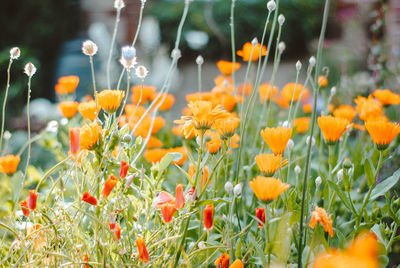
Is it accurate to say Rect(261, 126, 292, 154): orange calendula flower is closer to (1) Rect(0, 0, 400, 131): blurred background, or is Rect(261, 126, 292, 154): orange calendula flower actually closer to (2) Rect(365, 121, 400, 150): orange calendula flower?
(2) Rect(365, 121, 400, 150): orange calendula flower

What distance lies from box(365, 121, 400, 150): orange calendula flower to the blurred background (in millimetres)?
1044

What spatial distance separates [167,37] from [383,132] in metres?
4.02

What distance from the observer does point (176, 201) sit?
24.1 inches

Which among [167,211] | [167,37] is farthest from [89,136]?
[167,37]

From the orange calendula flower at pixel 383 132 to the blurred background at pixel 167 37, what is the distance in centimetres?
104

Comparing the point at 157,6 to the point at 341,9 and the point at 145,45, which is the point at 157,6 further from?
the point at 341,9

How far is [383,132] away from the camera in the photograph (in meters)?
0.73

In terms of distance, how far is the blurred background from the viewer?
2.90 m

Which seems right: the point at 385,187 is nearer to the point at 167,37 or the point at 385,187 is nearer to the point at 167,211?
the point at 167,211

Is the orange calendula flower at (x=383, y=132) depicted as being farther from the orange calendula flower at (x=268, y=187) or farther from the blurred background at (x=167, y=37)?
the blurred background at (x=167, y=37)

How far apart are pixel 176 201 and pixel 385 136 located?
0.38 m

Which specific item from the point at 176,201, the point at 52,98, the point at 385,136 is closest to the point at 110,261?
the point at 176,201

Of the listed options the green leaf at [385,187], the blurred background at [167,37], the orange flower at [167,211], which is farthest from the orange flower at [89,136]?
the blurred background at [167,37]

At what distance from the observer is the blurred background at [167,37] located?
2898 millimetres
